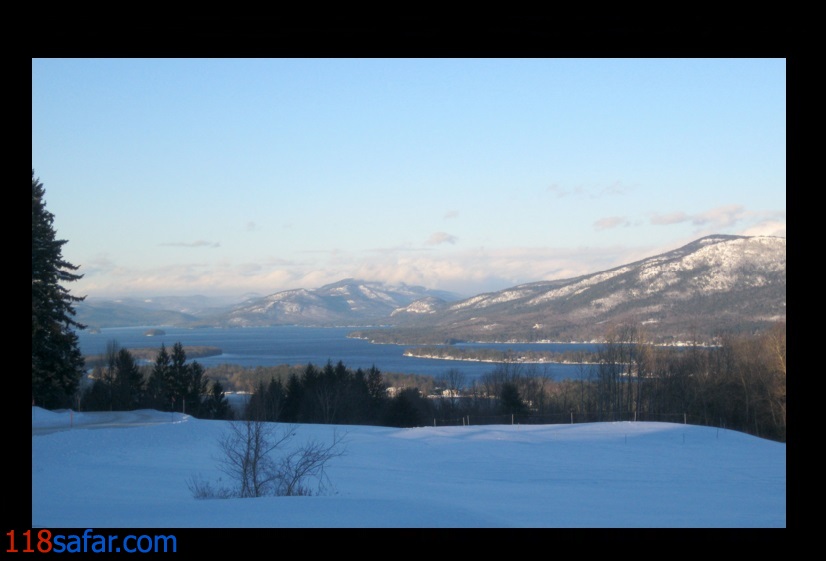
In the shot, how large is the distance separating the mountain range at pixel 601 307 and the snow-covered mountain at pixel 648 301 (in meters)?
0.10

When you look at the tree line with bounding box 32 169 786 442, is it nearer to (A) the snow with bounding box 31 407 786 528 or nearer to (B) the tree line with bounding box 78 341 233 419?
(B) the tree line with bounding box 78 341 233 419

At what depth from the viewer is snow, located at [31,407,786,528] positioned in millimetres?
6148

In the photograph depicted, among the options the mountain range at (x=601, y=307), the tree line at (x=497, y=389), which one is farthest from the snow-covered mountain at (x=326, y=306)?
the tree line at (x=497, y=389)

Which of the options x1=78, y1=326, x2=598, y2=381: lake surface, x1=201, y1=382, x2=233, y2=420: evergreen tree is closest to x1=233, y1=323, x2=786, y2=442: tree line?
x1=201, y1=382, x2=233, y2=420: evergreen tree

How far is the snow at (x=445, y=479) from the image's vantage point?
615 centimetres

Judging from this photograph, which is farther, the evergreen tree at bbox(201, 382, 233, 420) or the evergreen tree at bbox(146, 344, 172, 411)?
the evergreen tree at bbox(146, 344, 172, 411)

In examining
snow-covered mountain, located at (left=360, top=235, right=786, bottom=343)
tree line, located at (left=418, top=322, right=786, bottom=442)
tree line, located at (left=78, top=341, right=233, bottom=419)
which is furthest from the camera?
snow-covered mountain, located at (left=360, top=235, right=786, bottom=343)

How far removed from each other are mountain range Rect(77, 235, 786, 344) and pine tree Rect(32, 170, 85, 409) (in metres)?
21.7

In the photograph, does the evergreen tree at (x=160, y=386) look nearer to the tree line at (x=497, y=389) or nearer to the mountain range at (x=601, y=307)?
the tree line at (x=497, y=389)

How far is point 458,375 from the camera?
1752 inches
